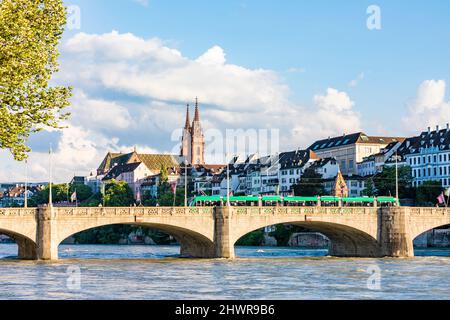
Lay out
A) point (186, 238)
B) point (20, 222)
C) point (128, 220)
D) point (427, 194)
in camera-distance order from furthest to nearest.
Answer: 1. point (427, 194)
2. point (186, 238)
3. point (128, 220)
4. point (20, 222)

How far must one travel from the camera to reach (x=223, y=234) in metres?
77.2

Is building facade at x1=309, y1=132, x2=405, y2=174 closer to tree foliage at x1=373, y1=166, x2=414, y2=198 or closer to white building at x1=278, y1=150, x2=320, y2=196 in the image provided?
white building at x1=278, y1=150, x2=320, y2=196

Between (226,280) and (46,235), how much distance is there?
23813 millimetres

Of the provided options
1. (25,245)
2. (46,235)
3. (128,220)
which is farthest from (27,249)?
(128,220)

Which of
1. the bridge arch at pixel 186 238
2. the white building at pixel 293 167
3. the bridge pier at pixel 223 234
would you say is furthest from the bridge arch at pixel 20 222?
the white building at pixel 293 167

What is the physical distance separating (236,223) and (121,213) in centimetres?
1017

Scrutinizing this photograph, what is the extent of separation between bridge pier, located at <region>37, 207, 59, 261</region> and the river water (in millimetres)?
1902

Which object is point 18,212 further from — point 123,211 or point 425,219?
point 425,219

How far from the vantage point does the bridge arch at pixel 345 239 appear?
270 ft

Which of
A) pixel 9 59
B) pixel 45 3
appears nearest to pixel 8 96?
pixel 9 59

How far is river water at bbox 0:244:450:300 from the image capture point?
44.8 metres

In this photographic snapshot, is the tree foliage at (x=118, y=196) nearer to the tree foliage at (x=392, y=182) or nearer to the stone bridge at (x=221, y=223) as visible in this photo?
the tree foliage at (x=392, y=182)

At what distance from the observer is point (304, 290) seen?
48000 mm
